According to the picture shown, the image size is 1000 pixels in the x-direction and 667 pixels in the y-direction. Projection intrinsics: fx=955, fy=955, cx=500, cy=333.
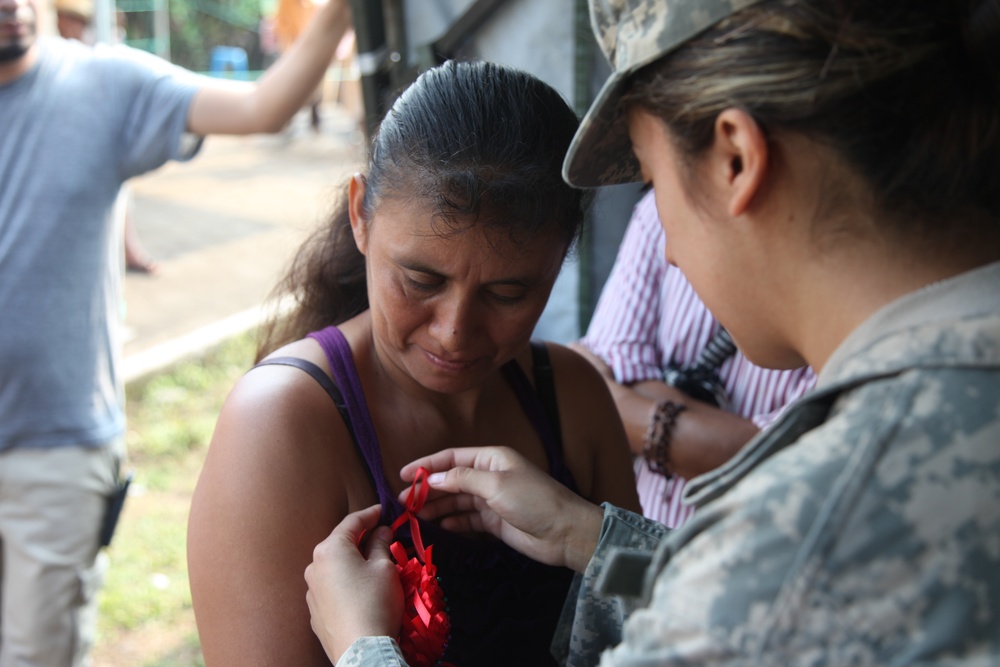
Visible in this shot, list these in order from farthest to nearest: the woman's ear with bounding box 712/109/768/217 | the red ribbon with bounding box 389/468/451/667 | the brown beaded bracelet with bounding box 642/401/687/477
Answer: the brown beaded bracelet with bounding box 642/401/687/477 → the red ribbon with bounding box 389/468/451/667 → the woman's ear with bounding box 712/109/768/217

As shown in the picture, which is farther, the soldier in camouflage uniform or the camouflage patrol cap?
the camouflage patrol cap

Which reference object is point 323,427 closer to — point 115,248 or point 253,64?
point 115,248

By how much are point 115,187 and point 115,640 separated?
1.84m

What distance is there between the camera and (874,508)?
0.90m

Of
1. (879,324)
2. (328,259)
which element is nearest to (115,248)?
(328,259)

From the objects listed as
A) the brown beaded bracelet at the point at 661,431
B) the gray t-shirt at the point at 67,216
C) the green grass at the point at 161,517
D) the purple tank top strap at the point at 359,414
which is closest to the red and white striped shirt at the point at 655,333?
the brown beaded bracelet at the point at 661,431

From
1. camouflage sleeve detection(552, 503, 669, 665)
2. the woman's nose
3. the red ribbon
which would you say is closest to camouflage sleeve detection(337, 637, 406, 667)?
→ the red ribbon

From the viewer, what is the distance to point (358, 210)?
1.81m

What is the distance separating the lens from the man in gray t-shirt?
2.96 m

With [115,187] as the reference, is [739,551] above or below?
above

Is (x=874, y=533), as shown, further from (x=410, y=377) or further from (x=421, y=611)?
(x=410, y=377)

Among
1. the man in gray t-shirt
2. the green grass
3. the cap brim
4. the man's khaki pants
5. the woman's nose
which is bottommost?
the green grass

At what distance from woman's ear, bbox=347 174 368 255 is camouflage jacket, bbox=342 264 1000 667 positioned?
0.98 meters

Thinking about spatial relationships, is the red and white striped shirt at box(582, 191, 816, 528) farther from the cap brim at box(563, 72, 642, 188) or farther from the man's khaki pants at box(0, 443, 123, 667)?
the man's khaki pants at box(0, 443, 123, 667)
